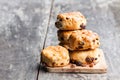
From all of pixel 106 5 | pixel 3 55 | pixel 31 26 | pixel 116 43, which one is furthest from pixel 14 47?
pixel 106 5

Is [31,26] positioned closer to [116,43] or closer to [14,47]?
[14,47]

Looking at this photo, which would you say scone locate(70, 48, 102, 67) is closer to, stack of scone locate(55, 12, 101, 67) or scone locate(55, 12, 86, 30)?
stack of scone locate(55, 12, 101, 67)

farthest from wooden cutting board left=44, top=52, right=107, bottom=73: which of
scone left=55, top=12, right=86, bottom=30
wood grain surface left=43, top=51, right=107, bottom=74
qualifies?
scone left=55, top=12, right=86, bottom=30

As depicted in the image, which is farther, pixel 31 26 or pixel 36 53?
pixel 31 26

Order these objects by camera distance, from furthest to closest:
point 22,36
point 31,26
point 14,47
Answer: point 31,26 → point 22,36 → point 14,47

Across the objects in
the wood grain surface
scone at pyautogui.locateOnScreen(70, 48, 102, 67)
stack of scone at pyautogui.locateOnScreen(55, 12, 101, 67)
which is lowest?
the wood grain surface

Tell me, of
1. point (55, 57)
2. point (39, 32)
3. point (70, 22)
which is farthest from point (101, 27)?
point (55, 57)

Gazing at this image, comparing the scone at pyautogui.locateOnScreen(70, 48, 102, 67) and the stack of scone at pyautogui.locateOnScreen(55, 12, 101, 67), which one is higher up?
the stack of scone at pyautogui.locateOnScreen(55, 12, 101, 67)
